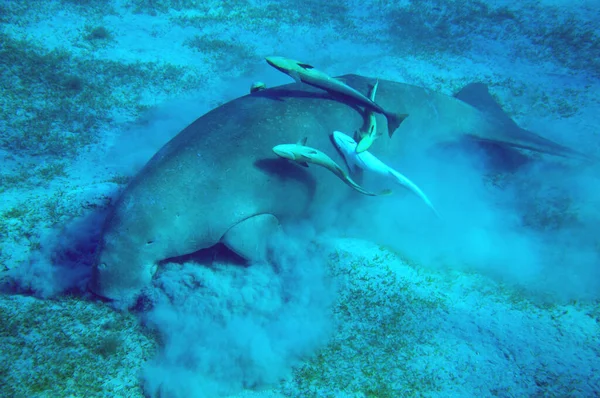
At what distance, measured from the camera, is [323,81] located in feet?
13.4

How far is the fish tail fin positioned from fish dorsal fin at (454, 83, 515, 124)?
2.78 meters

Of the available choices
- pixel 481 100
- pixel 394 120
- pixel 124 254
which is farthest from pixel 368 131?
pixel 481 100

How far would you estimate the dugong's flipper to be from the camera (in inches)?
139

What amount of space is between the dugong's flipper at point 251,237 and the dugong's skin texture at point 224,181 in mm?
67

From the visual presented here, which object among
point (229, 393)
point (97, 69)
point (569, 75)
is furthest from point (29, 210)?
point (569, 75)

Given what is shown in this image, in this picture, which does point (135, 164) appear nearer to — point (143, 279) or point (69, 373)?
point (143, 279)

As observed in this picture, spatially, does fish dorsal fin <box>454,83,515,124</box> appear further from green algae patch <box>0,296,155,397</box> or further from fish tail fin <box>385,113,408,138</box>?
green algae patch <box>0,296,155,397</box>

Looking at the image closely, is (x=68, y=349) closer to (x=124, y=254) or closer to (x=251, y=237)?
(x=124, y=254)

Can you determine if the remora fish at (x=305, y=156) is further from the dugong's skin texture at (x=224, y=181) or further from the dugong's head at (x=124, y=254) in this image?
the dugong's head at (x=124, y=254)

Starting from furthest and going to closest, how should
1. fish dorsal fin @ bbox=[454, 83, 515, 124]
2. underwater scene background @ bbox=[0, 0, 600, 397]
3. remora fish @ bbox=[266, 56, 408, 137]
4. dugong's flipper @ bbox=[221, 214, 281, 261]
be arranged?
fish dorsal fin @ bbox=[454, 83, 515, 124] < remora fish @ bbox=[266, 56, 408, 137] < dugong's flipper @ bbox=[221, 214, 281, 261] < underwater scene background @ bbox=[0, 0, 600, 397]

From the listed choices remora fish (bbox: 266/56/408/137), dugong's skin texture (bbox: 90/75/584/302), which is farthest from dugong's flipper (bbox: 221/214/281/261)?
remora fish (bbox: 266/56/408/137)

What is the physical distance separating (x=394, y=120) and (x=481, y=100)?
331 cm

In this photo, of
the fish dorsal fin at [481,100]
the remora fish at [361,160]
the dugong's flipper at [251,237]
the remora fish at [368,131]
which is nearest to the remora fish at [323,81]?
the remora fish at [368,131]

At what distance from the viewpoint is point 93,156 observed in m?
5.64
